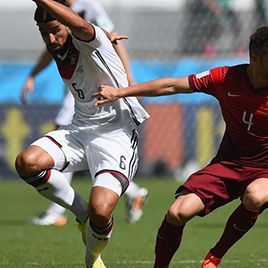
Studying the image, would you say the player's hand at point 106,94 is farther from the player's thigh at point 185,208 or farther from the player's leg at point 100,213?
the player's thigh at point 185,208

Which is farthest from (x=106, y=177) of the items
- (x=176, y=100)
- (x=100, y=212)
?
(x=176, y=100)

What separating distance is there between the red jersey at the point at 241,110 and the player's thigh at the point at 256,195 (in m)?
0.22

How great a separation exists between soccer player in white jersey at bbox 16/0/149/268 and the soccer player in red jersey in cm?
52

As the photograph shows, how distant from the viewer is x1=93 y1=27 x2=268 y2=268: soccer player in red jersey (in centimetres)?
700

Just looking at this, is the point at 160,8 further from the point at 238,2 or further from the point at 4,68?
the point at 4,68

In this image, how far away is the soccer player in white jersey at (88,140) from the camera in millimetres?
7395

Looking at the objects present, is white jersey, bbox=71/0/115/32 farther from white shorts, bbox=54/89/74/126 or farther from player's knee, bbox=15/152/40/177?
player's knee, bbox=15/152/40/177

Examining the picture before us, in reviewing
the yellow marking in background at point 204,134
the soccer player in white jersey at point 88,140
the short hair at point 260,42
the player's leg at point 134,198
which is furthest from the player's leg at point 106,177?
the yellow marking in background at point 204,134

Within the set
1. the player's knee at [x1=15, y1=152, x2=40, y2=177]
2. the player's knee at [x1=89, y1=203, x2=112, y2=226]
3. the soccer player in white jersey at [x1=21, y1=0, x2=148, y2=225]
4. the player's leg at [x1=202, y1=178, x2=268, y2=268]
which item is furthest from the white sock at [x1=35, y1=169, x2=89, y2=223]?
the soccer player in white jersey at [x1=21, y1=0, x2=148, y2=225]

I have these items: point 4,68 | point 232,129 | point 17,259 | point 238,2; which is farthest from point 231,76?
point 238,2

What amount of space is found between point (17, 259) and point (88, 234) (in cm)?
105

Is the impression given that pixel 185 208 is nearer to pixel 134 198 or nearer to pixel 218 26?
pixel 134 198

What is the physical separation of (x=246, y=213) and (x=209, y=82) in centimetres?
95

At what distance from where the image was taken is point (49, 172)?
7.82m
